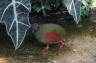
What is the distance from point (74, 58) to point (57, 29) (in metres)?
0.36

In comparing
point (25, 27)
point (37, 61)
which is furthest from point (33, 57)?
point (25, 27)

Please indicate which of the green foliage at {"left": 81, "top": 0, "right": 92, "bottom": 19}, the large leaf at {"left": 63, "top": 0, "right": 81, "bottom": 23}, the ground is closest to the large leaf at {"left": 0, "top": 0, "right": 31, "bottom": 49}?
the ground

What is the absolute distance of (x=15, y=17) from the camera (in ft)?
9.66

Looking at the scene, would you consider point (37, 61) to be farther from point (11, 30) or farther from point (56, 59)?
point (11, 30)

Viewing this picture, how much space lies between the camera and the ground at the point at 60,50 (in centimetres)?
297

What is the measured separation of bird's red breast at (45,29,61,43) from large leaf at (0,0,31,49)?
254 millimetres

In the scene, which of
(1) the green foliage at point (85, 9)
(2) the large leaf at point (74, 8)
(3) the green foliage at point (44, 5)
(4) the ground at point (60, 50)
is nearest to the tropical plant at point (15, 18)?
(4) the ground at point (60, 50)

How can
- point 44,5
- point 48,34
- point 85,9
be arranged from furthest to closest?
point 85,9
point 44,5
point 48,34

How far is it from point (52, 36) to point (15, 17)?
42 cm

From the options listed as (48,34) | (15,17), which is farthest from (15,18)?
(48,34)

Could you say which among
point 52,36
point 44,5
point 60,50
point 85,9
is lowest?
point 60,50

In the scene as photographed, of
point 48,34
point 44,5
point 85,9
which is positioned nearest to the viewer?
point 48,34

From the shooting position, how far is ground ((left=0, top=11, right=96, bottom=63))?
297 cm

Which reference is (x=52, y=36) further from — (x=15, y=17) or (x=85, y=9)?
(x=85, y=9)
